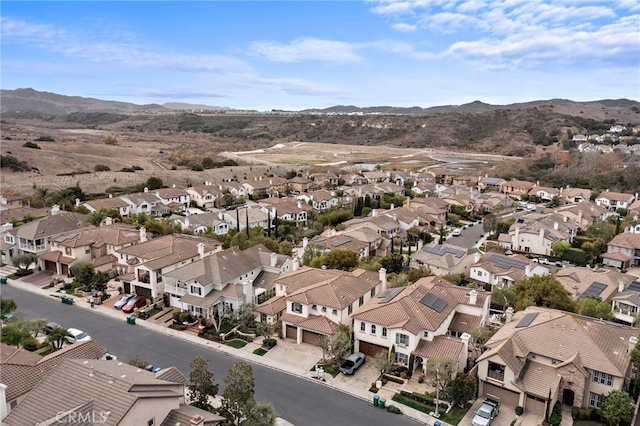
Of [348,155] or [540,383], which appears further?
[348,155]

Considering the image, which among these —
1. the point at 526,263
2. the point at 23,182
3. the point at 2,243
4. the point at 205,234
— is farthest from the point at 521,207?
the point at 23,182

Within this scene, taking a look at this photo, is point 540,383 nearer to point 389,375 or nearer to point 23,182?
point 389,375

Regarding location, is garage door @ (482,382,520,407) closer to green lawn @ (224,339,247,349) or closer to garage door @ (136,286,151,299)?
green lawn @ (224,339,247,349)

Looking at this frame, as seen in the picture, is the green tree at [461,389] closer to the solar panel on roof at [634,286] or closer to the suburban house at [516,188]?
the solar panel on roof at [634,286]

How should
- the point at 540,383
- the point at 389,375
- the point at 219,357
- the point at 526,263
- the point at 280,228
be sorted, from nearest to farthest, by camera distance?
the point at 540,383
the point at 389,375
the point at 219,357
the point at 526,263
the point at 280,228

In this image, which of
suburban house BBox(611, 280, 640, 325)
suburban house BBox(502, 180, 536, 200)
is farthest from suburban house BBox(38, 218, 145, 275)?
suburban house BBox(502, 180, 536, 200)
